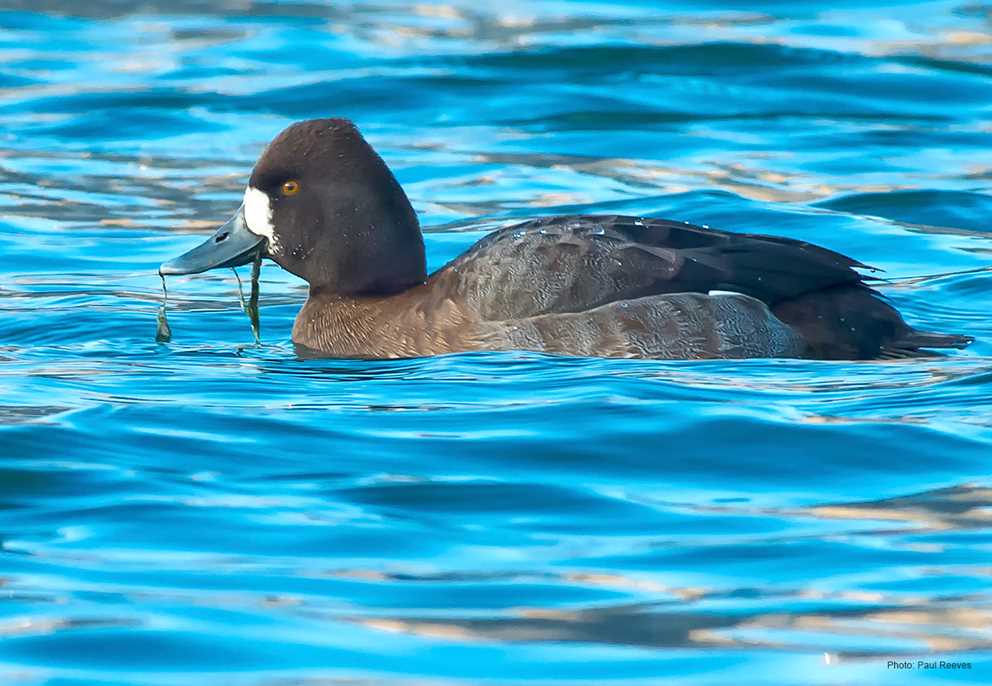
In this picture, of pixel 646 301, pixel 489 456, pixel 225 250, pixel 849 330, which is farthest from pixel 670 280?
pixel 225 250

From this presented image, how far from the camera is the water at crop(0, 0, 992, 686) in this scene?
4090mm

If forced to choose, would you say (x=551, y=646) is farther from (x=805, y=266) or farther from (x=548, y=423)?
(x=805, y=266)

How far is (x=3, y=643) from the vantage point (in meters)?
4.06

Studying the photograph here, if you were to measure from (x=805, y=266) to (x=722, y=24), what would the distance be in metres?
8.37

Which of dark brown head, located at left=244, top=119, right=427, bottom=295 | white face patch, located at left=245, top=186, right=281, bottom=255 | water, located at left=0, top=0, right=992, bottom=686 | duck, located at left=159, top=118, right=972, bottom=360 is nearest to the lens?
water, located at left=0, top=0, right=992, bottom=686

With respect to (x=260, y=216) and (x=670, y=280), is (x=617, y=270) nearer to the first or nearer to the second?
(x=670, y=280)

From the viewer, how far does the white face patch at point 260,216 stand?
7273 millimetres

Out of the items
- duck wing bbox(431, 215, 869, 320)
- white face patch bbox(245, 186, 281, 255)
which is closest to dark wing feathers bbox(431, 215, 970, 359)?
duck wing bbox(431, 215, 869, 320)

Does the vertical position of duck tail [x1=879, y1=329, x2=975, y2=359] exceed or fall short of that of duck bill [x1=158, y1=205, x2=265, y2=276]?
it falls short

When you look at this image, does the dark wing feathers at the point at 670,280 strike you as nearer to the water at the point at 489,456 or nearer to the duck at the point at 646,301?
the duck at the point at 646,301

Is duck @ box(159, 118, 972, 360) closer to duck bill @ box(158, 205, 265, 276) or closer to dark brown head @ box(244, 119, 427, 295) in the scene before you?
dark brown head @ box(244, 119, 427, 295)

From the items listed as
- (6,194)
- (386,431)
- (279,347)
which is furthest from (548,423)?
(6,194)

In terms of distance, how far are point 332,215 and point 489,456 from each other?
191cm

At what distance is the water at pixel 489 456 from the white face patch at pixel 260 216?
419 millimetres
